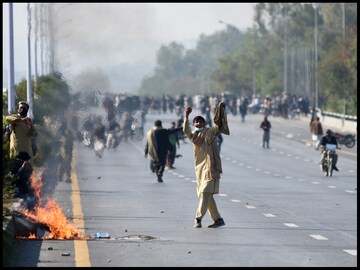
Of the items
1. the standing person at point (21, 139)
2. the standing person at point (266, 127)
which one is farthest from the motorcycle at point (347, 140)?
the standing person at point (21, 139)

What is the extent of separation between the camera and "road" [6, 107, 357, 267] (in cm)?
1553

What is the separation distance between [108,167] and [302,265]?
27815 mm

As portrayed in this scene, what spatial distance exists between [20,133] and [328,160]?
17.5 m

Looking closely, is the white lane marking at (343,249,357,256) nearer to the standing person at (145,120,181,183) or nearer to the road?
the road

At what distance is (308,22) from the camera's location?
477ft

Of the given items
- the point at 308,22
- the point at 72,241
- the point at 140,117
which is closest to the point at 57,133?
the point at 72,241

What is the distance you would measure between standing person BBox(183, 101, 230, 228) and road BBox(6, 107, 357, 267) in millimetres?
316

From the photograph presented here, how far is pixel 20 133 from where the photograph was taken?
878 inches

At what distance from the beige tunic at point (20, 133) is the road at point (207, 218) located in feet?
4.70

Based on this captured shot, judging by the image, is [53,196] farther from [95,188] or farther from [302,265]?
[302,265]

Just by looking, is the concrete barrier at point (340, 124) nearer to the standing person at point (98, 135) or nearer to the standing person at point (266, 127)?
the standing person at point (266, 127)

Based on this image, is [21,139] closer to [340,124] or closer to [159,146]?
[159,146]

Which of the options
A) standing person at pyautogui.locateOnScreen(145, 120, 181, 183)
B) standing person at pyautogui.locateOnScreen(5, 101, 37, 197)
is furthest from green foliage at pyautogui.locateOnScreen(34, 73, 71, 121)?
standing person at pyautogui.locateOnScreen(5, 101, 37, 197)

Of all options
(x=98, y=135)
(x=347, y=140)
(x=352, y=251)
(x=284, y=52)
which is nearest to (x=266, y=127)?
(x=347, y=140)
